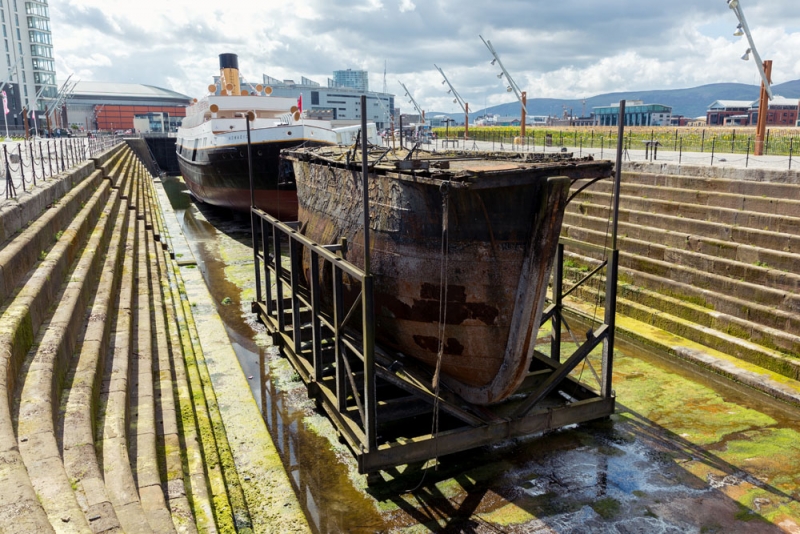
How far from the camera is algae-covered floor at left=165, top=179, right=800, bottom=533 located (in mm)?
5531

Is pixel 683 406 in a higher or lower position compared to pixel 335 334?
lower

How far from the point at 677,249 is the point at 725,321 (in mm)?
1852

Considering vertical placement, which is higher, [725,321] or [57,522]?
[57,522]

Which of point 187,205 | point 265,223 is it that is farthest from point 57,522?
point 187,205

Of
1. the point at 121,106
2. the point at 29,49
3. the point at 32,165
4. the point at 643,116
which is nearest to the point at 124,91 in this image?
the point at 121,106

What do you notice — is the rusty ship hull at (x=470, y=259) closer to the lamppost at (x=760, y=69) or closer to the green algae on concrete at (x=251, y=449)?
the green algae on concrete at (x=251, y=449)

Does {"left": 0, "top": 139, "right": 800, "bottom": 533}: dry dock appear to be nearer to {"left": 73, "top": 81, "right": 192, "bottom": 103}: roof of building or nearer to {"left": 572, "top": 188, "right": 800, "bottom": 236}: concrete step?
{"left": 572, "top": 188, "right": 800, "bottom": 236}: concrete step

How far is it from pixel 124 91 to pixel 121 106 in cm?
1760

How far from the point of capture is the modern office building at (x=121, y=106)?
96.2 meters

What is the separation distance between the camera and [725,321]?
9562 mm

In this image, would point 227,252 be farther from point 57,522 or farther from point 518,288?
point 57,522

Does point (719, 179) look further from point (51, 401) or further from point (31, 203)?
point (31, 203)

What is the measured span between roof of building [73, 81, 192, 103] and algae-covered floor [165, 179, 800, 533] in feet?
389

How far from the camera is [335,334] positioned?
21.8 ft
